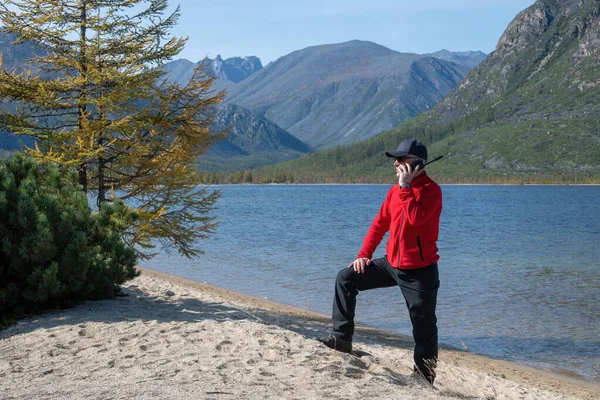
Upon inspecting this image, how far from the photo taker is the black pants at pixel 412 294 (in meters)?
6.72

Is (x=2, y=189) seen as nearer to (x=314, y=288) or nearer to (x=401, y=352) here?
(x=401, y=352)

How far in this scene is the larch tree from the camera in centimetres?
1362

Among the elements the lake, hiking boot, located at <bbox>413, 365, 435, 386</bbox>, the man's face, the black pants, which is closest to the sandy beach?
hiking boot, located at <bbox>413, 365, 435, 386</bbox>

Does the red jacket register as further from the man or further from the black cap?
the black cap

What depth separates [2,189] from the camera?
10.6 metres

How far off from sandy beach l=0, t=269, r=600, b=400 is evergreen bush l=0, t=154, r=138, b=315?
1.52ft

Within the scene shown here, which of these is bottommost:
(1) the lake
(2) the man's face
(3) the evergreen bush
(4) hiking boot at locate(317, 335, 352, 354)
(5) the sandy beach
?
(1) the lake

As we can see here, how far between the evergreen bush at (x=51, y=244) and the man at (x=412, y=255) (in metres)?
5.59

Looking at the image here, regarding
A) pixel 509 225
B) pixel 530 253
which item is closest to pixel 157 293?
pixel 530 253

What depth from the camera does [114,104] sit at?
13984 mm

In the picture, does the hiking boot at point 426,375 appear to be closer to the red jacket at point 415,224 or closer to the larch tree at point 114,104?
the red jacket at point 415,224

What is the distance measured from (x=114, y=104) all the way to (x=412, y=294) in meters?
9.57

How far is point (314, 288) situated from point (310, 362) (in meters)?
16.0

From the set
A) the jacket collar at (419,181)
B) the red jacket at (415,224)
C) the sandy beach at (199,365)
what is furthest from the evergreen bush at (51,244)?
the jacket collar at (419,181)
